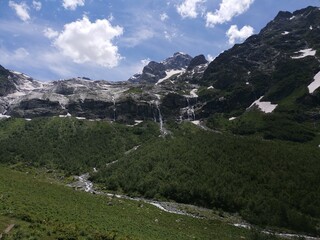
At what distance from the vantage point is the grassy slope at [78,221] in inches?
1625

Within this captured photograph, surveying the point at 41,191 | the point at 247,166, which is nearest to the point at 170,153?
the point at 247,166

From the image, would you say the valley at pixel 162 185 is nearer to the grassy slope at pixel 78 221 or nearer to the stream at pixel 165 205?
the grassy slope at pixel 78 221

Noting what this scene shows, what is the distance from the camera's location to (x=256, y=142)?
148 m

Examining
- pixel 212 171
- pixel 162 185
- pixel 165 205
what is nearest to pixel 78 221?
pixel 165 205

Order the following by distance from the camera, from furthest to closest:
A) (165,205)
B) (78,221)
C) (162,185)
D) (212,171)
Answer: (212,171) → (162,185) → (165,205) → (78,221)

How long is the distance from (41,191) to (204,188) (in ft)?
165

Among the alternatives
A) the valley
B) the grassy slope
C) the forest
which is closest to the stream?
the valley

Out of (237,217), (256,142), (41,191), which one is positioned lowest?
(237,217)

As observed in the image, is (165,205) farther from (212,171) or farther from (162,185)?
(212,171)

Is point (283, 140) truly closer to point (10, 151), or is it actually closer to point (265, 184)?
point (265, 184)

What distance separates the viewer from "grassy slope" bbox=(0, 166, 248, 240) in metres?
41.3

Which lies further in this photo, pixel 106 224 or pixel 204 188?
pixel 204 188

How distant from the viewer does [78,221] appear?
4953 cm

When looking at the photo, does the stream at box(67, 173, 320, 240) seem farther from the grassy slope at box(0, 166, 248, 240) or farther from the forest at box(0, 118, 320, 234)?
the grassy slope at box(0, 166, 248, 240)
